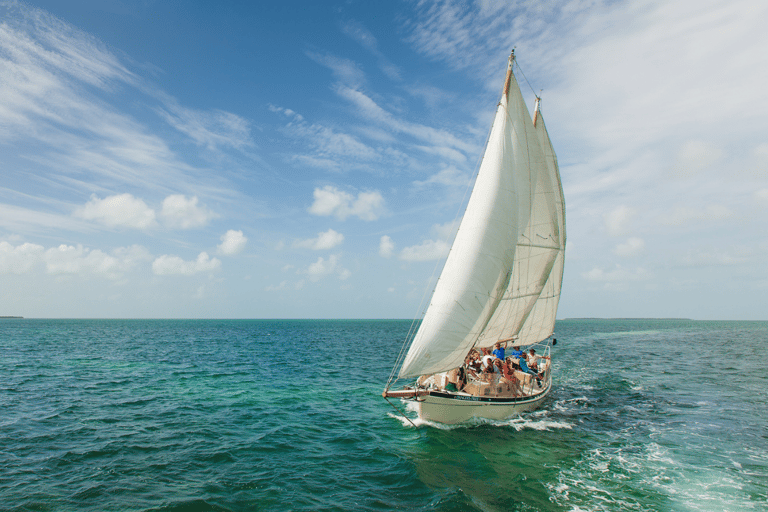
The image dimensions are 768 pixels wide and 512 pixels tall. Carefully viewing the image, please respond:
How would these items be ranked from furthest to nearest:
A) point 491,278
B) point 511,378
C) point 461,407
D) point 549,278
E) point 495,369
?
point 549,278
point 511,378
point 495,369
point 461,407
point 491,278

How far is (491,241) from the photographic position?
59.7 feet

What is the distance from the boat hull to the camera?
1886cm

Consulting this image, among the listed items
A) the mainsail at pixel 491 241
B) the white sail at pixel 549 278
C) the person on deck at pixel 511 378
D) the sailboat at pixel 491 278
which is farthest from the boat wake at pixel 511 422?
the white sail at pixel 549 278

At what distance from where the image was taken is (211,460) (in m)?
15.7

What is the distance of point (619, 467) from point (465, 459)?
20.3ft

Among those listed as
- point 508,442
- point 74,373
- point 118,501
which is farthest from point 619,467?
point 74,373

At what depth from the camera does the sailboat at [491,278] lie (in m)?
17.5

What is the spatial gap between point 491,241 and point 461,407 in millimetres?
8555

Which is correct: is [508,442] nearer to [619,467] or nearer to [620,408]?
[619,467]

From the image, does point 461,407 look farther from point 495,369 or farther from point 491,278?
point 491,278

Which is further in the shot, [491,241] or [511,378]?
[511,378]

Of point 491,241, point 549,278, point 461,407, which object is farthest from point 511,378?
point 549,278

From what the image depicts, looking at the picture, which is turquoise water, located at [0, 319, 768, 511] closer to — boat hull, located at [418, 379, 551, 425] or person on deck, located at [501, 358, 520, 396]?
boat hull, located at [418, 379, 551, 425]

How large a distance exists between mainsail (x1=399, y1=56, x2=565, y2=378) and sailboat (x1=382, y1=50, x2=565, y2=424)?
5cm
